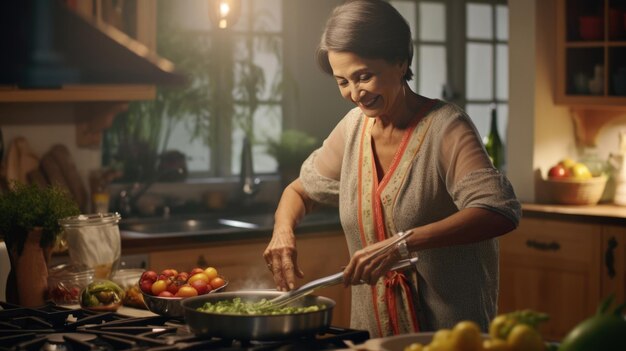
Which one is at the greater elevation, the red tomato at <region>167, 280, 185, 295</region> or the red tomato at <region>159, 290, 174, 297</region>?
the red tomato at <region>167, 280, 185, 295</region>

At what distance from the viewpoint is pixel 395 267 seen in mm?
2453

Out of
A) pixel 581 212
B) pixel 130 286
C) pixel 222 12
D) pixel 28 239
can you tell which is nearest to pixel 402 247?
pixel 130 286

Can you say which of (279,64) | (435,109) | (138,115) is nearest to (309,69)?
(279,64)

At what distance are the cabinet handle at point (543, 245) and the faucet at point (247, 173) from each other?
144 centimetres

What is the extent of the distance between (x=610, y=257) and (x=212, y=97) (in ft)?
7.10

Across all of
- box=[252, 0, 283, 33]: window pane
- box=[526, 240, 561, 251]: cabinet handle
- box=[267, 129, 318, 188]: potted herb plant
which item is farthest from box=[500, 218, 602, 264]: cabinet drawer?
box=[252, 0, 283, 33]: window pane

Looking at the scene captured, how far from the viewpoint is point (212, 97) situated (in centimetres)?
Result: 536

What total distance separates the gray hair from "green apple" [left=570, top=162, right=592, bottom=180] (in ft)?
8.36

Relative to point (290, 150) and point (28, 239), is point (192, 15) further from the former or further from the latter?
point (28, 239)

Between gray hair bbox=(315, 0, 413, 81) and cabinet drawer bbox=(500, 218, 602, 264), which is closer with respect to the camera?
gray hair bbox=(315, 0, 413, 81)

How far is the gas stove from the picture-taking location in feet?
7.14

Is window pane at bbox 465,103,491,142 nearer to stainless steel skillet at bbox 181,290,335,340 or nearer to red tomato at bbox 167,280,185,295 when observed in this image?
red tomato at bbox 167,280,185,295

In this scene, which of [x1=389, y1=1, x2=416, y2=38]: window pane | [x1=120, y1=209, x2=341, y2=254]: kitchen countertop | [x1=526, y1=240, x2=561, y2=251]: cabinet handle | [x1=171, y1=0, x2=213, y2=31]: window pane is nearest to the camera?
[x1=120, y1=209, x2=341, y2=254]: kitchen countertop

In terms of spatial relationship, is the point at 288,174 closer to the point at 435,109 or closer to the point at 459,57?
the point at 459,57
